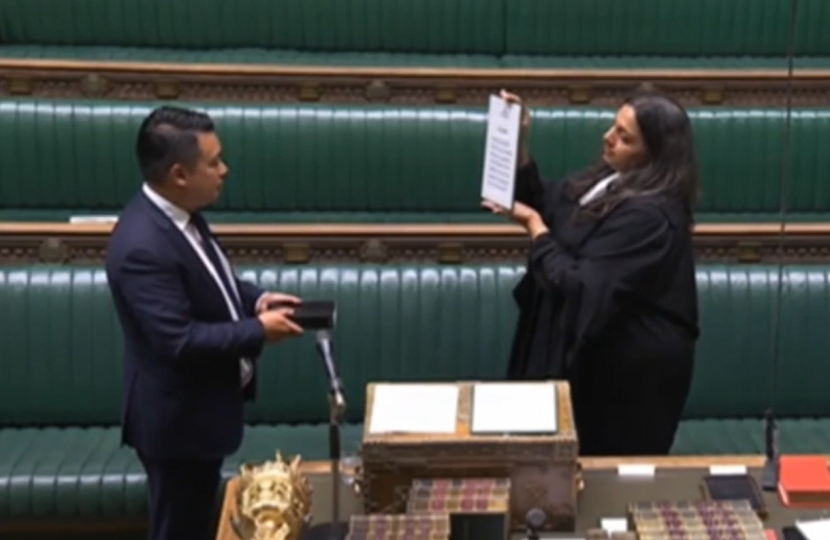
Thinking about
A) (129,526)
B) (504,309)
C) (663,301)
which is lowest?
(129,526)

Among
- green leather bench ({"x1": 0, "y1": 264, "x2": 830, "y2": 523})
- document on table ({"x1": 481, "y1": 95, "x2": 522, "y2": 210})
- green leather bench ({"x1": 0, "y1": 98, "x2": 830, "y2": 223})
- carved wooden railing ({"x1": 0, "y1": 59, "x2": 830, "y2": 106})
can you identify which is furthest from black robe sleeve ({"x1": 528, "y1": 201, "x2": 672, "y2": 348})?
carved wooden railing ({"x1": 0, "y1": 59, "x2": 830, "y2": 106})

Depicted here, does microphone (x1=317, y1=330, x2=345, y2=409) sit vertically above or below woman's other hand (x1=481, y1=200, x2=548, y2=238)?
below

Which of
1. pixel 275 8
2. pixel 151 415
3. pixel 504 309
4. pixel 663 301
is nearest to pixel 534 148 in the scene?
pixel 504 309

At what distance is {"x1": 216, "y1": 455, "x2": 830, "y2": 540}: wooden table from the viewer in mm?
976

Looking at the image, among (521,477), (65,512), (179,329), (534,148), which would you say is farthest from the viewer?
(534,148)

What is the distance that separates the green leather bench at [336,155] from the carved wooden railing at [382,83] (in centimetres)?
7

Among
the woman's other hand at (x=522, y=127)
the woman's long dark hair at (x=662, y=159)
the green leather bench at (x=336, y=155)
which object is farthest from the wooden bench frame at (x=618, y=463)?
the green leather bench at (x=336, y=155)

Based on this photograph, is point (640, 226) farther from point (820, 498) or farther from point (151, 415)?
point (151, 415)

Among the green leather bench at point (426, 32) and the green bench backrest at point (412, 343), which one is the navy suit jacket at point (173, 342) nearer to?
the green bench backrest at point (412, 343)

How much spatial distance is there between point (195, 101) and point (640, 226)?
1087mm

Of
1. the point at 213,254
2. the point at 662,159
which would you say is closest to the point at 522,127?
the point at 662,159

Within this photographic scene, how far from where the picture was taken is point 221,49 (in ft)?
7.57

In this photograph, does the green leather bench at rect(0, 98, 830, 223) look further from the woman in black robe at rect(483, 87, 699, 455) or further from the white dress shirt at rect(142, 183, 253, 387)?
the white dress shirt at rect(142, 183, 253, 387)

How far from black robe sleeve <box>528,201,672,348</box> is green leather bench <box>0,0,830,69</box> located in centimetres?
118
